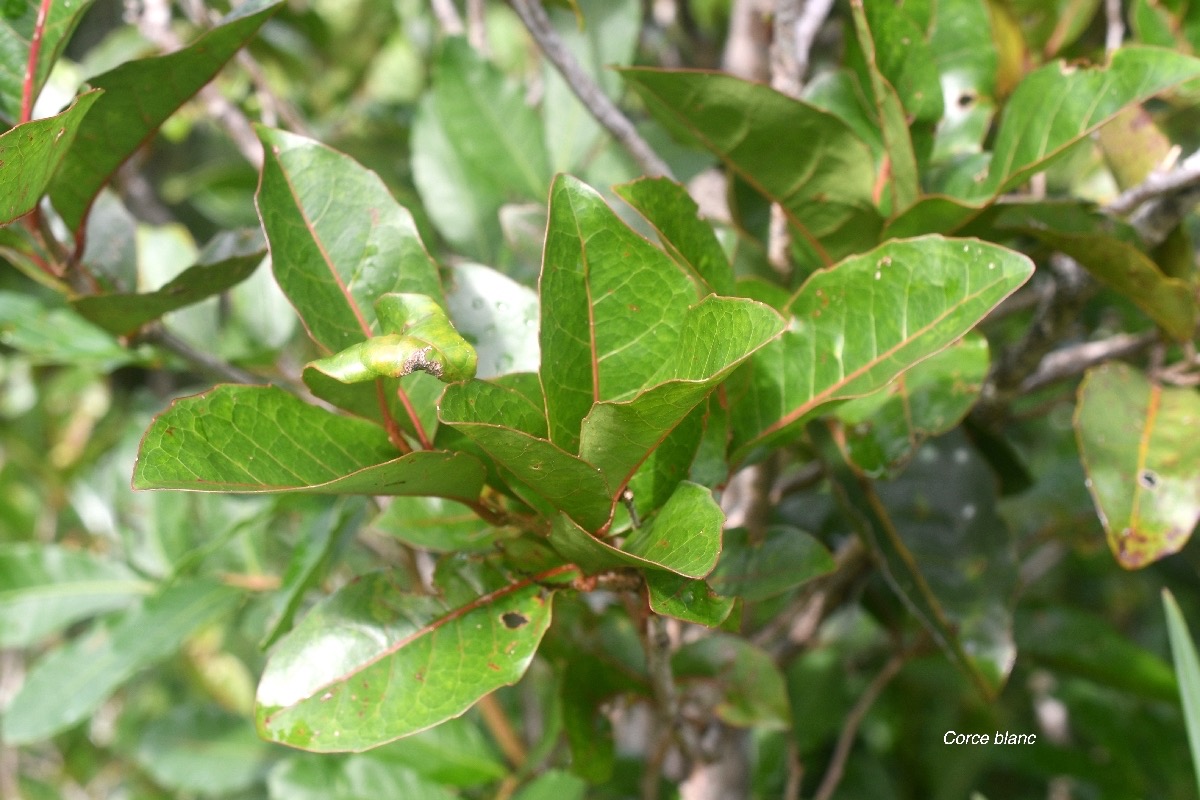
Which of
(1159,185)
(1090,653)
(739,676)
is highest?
(1159,185)

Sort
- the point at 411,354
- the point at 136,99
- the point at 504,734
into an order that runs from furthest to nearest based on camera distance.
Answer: the point at 504,734 → the point at 136,99 → the point at 411,354

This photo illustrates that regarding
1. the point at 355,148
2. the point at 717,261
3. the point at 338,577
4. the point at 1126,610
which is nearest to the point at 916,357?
the point at 717,261

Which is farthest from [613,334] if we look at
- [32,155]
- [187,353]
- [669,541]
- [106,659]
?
[106,659]

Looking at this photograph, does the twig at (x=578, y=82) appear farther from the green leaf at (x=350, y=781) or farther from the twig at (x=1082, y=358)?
the green leaf at (x=350, y=781)

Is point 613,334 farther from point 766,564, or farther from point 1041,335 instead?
point 1041,335

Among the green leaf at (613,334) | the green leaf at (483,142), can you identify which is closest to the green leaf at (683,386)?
the green leaf at (613,334)

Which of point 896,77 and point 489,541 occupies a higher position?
point 896,77
